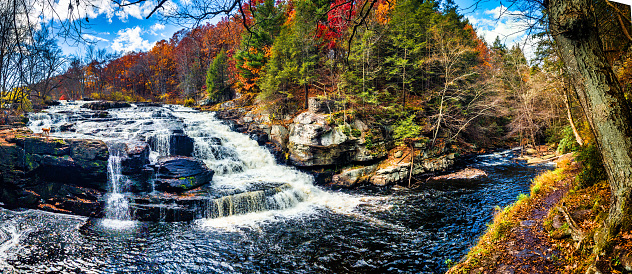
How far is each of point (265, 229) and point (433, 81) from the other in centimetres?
1773

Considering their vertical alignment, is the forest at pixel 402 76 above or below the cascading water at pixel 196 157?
above

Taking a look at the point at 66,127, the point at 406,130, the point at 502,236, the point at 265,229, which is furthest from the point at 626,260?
the point at 66,127

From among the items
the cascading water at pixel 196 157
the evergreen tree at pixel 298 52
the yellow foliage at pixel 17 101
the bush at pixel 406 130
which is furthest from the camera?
the evergreen tree at pixel 298 52

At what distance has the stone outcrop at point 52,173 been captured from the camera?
921 cm

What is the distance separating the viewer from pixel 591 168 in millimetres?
4590

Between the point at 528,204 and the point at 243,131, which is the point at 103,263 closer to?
the point at 528,204

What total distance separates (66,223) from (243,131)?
10.8 meters

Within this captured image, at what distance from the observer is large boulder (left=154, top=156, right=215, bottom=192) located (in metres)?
10.7

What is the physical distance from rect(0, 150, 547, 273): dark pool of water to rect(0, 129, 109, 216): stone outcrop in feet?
2.03

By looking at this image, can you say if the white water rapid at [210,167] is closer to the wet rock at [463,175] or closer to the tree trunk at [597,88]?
the wet rock at [463,175]

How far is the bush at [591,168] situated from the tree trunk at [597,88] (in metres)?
2.86

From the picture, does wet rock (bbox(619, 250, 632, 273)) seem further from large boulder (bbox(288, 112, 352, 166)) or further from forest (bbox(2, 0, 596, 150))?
large boulder (bbox(288, 112, 352, 166))

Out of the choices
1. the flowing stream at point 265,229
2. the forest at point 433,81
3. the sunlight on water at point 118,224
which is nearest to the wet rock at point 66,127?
the flowing stream at point 265,229

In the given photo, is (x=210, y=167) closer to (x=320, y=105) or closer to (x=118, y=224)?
(x=118, y=224)
